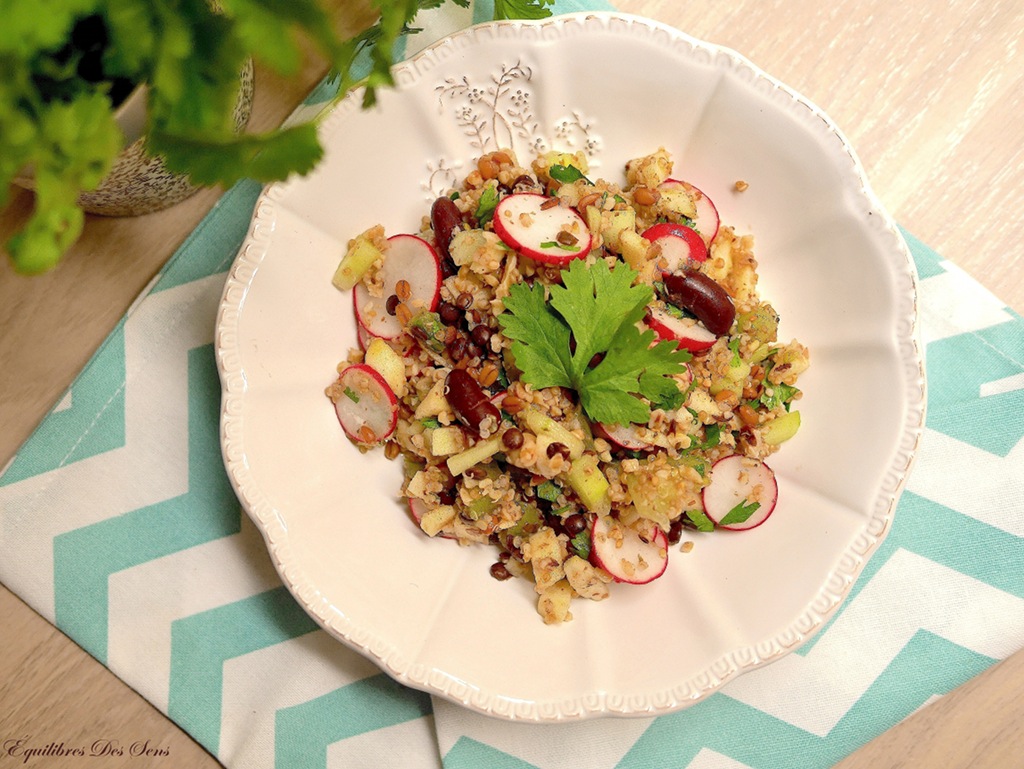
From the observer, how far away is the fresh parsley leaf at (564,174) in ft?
6.37

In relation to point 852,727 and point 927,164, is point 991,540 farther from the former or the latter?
point 927,164

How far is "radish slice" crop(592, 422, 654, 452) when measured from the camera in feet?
5.91

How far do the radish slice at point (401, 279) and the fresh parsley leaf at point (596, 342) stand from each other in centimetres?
22

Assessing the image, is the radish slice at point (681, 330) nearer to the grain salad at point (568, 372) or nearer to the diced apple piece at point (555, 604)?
the grain salad at point (568, 372)

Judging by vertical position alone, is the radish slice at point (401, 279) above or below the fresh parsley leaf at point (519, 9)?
below

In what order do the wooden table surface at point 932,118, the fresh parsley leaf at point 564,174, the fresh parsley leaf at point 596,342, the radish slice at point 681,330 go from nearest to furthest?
the fresh parsley leaf at point 596,342, the radish slice at point 681,330, the fresh parsley leaf at point 564,174, the wooden table surface at point 932,118

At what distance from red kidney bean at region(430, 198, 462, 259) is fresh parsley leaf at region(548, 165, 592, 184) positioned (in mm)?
249

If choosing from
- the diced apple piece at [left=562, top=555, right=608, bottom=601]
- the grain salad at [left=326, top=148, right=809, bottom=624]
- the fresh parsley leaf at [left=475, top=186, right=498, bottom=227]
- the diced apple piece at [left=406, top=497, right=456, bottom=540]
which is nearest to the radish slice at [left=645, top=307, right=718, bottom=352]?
the grain salad at [left=326, top=148, right=809, bottom=624]

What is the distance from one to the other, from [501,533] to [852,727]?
106 centimetres

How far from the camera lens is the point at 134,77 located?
126 cm

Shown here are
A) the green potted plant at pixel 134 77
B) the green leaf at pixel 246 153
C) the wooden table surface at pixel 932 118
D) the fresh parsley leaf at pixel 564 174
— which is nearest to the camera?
the green potted plant at pixel 134 77

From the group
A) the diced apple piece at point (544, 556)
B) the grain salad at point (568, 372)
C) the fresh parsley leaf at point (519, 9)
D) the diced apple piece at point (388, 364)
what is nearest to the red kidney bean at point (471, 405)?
the grain salad at point (568, 372)

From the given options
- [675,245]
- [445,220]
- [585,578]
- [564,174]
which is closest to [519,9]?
[564,174]

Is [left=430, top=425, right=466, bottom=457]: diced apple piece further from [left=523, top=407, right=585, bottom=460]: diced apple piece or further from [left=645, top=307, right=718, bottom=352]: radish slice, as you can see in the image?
[left=645, top=307, right=718, bottom=352]: radish slice
